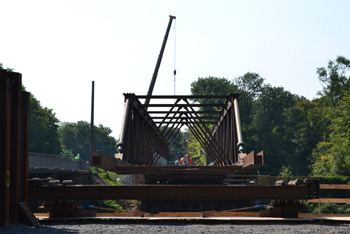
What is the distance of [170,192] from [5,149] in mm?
4872

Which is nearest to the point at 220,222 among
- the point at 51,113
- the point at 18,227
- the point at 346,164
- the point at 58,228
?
the point at 58,228

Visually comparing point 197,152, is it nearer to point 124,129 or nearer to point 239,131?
point 239,131

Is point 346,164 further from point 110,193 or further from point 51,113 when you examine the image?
point 51,113

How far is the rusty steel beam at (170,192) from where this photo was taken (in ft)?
46.5

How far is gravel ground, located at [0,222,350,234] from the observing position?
11781 millimetres

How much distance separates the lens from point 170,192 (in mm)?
14188

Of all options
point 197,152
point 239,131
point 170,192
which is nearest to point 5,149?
point 170,192

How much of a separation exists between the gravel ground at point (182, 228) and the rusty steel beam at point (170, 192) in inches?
36.6

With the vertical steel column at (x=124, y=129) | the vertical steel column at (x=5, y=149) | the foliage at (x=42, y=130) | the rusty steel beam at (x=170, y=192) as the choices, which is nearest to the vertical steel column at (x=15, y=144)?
the vertical steel column at (x=5, y=149)

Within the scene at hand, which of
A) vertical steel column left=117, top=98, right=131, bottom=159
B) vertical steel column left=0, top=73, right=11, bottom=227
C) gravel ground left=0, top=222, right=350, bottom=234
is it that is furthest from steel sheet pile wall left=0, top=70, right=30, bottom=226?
vertical steel column left=117, top=98, right=131, bottom=159

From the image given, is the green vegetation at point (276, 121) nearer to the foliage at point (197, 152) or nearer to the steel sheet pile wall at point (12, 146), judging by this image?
the foliage at point (197, 152)

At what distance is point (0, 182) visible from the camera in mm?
12578

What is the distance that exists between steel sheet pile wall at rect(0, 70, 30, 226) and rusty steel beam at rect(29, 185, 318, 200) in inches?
37.8

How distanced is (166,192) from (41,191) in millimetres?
3780
